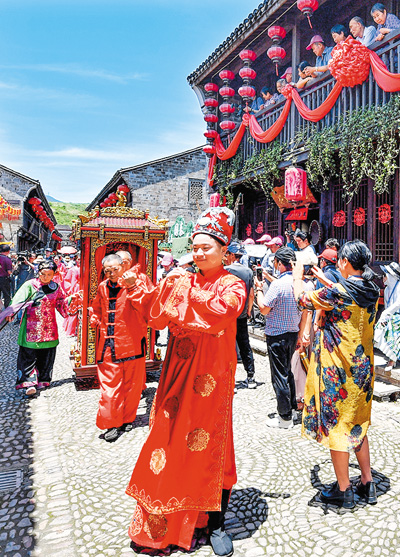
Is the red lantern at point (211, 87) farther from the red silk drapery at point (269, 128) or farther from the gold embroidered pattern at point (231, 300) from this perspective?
the gold embroidered pattern at point (231, 300)

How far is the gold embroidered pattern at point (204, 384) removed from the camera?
8.06 feet

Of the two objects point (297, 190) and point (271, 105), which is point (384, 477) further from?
point (271, 105)

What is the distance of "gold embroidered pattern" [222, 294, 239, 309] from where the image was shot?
2.31 meters

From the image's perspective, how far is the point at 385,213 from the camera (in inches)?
298

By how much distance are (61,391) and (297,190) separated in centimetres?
604

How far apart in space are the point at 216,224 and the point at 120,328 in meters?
2.43

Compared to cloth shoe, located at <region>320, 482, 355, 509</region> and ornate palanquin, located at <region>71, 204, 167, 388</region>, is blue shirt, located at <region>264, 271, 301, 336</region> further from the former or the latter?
ornate palanquin, located at <region>71, 204, 167, 388</region>

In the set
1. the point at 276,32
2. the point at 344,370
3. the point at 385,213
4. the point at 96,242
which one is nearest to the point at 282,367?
the point at 344,370

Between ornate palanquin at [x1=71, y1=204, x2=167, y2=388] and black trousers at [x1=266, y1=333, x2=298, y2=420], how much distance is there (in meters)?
2.47

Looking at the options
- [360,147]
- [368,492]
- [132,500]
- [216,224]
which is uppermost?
[360,147]

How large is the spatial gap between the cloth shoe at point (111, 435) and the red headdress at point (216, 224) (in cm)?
263

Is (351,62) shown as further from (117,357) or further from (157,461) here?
(157,461)

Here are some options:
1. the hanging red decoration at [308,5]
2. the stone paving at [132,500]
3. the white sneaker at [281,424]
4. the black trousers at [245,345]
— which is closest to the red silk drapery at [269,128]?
the hanging red decoration at [308,5]

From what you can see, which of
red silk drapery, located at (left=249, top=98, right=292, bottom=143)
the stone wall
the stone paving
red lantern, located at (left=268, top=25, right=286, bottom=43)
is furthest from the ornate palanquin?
the stone wall
